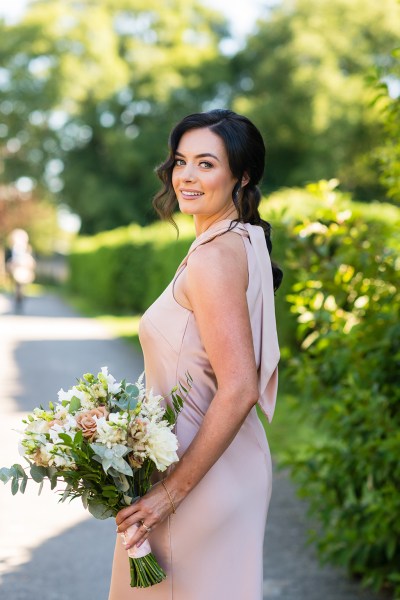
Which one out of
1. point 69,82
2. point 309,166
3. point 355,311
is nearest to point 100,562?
point 355,311

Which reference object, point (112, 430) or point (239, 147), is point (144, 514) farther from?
point (239, 147)

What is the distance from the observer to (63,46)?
48.2 meters

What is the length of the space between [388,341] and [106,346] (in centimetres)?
1202

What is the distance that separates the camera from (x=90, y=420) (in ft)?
7.56

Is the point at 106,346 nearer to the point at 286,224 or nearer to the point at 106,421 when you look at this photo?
the point at 286,224

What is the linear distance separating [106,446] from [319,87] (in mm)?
39930

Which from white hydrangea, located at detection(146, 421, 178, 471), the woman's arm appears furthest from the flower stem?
white hydrangea, located at detection(146, 421, 178, 471)

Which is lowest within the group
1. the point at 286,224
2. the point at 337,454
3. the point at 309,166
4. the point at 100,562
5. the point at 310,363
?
the point at 309,166

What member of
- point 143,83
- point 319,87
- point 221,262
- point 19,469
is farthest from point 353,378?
point 143,83

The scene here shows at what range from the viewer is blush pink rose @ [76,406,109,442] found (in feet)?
7.48

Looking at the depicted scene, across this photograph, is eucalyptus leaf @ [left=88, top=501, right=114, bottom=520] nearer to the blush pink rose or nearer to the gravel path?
the blush pink rose

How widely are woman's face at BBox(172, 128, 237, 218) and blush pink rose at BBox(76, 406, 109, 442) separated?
60 cm

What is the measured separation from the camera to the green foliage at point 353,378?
4.46 meters

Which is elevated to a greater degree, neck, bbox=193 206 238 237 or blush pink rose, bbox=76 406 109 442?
neck, bbox=193 206 238 237
